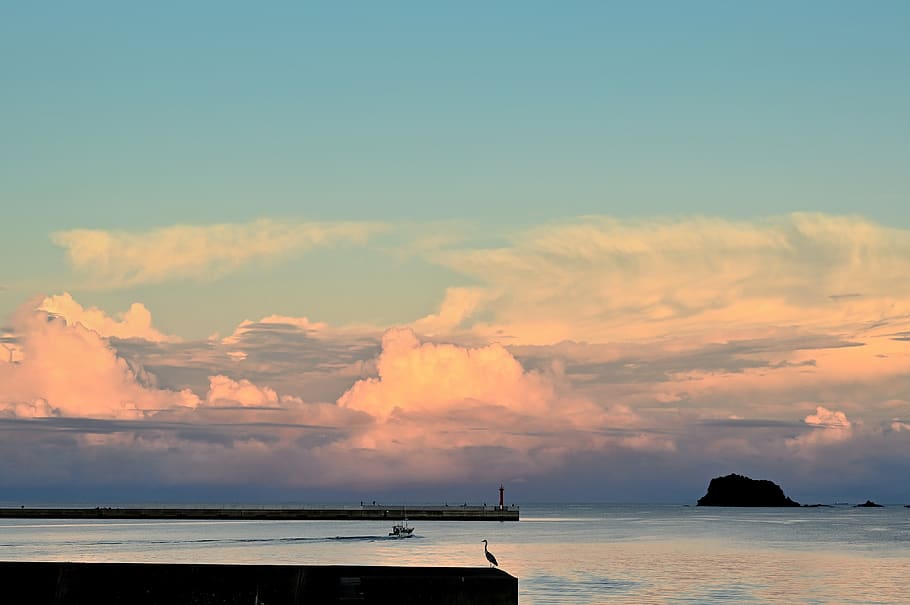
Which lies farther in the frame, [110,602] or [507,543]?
[507,543]

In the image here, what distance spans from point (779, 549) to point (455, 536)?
133 feet

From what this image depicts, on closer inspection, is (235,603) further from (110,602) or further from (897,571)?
(897,571)

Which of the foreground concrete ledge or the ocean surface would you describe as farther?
the ocean surface

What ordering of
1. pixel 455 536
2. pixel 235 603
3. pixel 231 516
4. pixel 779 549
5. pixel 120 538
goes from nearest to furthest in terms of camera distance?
pixel 235 603 < pixel 779 549 < pixel 120 538 < pixel 455 536 < pixel 231 516

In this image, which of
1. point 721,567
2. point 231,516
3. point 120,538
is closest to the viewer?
→ point 721,567

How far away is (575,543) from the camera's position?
11862cm

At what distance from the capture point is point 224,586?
1086 inches

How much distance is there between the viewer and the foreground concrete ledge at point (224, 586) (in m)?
27.6

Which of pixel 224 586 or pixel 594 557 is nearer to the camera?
pixel 224 586

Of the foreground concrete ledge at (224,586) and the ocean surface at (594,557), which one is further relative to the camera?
the ocean surface at (594,557)

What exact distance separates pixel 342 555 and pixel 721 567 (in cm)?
3012

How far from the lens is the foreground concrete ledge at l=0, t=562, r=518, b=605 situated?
90.5 ft

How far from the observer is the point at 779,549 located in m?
109

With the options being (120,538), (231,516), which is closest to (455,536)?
(120,538)
